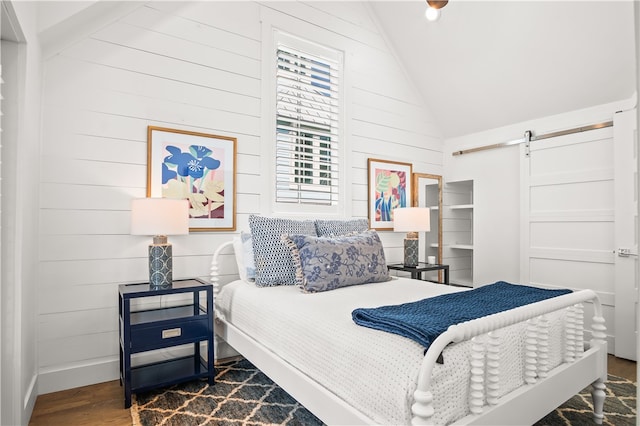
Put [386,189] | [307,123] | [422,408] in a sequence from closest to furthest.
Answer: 1. [422,408]
2. [307,123]
3. [386,189]

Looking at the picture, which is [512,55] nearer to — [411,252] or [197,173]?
[411,252]

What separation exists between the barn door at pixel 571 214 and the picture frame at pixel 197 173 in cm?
278

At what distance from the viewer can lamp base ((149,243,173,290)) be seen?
8.13 feet

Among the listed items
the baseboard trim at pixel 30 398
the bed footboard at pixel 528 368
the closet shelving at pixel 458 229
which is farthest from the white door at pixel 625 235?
the baseboard trim at pixel 30 398

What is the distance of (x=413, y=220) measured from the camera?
3.74 m

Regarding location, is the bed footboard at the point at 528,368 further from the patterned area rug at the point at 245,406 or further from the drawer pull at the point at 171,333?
the drawer pull at the point at 171,333

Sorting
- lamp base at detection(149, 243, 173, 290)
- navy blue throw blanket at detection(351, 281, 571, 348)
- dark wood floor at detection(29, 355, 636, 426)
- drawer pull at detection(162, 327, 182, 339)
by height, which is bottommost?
dark wood floor at detection(29, 355, 636, 426)

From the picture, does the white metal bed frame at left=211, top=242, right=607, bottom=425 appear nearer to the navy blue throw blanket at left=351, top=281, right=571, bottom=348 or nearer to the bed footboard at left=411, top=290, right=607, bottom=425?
the bed footboard at left=411, top=290, right=607, bottom=425

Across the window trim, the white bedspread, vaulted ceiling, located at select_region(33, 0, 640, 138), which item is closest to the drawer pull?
the white bedspread

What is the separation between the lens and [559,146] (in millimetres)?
3508

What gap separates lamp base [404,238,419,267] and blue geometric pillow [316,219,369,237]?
2.31 feet

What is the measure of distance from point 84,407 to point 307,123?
8.70 ft

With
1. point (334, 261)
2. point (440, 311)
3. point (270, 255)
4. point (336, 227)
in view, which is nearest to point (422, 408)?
point (440, 311)

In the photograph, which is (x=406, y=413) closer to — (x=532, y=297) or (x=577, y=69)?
(x=532, y=297)
